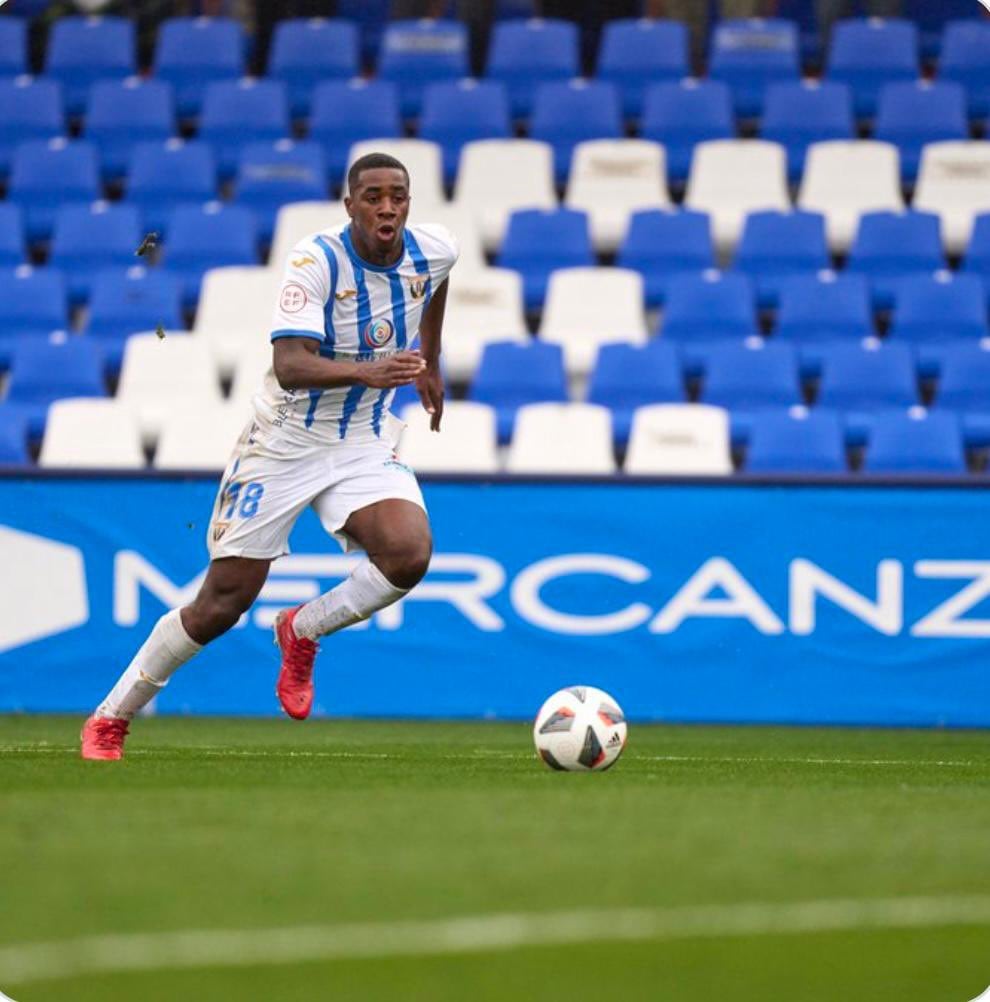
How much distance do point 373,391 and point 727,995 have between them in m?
4.11

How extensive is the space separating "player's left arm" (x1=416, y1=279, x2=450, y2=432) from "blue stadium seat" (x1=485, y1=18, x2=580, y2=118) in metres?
7.76

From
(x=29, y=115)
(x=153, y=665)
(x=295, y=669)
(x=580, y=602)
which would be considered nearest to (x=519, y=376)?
(x=580, y=602)

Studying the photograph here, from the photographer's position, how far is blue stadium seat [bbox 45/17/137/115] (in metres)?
15.6

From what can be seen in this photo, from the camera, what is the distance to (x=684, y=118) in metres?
14.7

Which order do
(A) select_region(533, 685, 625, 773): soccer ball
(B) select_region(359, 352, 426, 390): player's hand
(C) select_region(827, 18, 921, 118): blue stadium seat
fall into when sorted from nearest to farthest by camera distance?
(B) select_region(359, 352, 426, 390): player's hand < (A) select_region(533, 685, 625, 773): soccer ball < (C) select_region(827, 18, 921, 118): blue stadium seat

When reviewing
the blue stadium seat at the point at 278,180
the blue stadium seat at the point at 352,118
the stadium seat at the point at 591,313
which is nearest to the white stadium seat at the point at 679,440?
the stadium seat at the point at 591,313

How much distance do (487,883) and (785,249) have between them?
940cm

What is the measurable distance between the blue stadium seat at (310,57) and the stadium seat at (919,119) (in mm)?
3885

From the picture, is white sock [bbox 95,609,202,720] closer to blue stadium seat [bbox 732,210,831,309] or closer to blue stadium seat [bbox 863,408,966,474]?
blue stadium seat [bbox 863,408,966,474]

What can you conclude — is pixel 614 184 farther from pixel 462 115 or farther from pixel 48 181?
pixel 48 181

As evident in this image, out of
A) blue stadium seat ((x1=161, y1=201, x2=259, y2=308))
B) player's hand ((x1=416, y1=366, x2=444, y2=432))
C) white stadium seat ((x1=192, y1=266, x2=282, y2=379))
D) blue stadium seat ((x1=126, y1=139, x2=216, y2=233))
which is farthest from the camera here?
blue stadium seat ((x1=126, y1=139, x2=216, y2=233))

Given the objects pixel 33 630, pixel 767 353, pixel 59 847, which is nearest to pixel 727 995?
pixel 59 847

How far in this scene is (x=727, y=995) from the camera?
146 inches

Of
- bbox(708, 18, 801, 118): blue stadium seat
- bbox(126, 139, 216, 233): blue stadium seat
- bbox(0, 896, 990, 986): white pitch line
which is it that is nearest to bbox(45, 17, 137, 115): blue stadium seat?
bbox(126, 139, 216, 233): blue stadium seat
